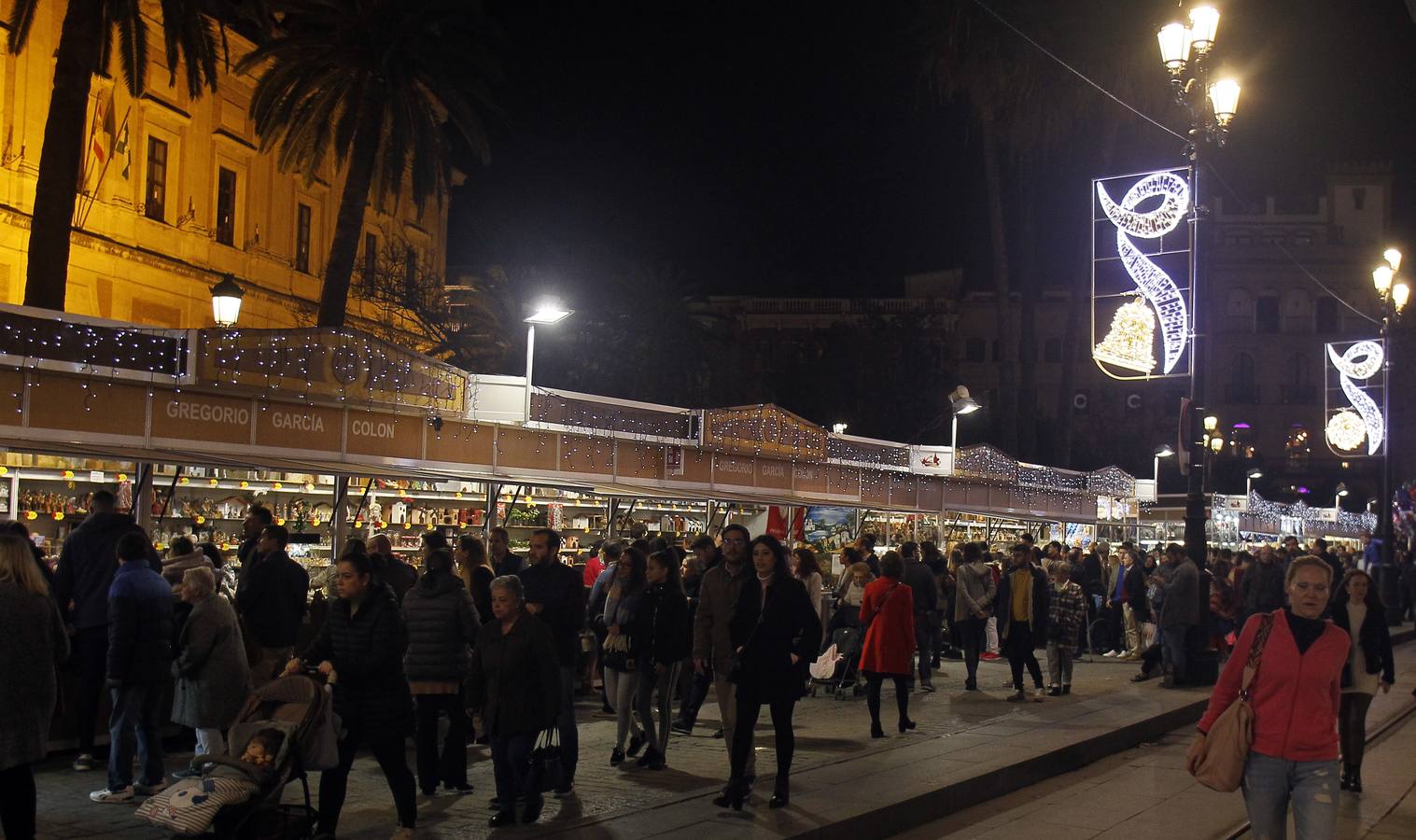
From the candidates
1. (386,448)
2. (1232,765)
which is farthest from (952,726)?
(1232,765)

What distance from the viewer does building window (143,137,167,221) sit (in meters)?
32.0

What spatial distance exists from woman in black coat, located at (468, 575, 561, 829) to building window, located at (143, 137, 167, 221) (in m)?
26.6

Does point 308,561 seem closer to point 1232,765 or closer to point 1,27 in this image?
point 1232,765

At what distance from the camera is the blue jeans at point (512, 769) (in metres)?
8.55

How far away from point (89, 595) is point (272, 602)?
1372mm

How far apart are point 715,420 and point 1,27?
55.2 ft

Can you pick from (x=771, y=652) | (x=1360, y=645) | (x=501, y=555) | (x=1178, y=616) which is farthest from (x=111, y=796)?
(x=1178, y=616)

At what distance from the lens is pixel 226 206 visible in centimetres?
3553

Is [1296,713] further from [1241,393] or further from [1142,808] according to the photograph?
[1241,393]

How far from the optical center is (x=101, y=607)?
10109mm

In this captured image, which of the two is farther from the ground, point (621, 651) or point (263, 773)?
point (621, 651)

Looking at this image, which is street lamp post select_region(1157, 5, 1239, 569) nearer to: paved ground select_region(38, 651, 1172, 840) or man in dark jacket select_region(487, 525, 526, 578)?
paved ground select_region(38, 651, 1172, 840)

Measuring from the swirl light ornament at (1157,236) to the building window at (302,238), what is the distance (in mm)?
25102

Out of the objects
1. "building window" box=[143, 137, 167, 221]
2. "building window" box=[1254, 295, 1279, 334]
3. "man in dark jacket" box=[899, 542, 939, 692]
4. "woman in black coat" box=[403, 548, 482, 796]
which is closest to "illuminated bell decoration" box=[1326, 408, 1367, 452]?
"man in dark jacket" box=[899, 542, 939, 692]
